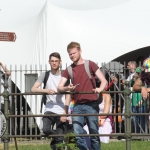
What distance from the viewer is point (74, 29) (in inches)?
735

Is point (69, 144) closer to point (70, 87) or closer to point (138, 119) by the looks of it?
point (70, 87)

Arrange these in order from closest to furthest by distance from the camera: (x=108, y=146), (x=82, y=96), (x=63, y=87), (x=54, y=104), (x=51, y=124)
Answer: (x=63, y=87)
(x=82, y=96)
(x=54, y=104)
(x=51, y=124)
(x=108, y=146)

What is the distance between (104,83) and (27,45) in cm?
906

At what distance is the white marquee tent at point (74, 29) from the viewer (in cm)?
1789

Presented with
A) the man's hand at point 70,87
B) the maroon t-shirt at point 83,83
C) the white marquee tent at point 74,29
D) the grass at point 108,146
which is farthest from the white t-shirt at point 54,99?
the white marquee tent at point 74,29

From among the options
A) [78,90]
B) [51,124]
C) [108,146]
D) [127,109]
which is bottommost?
[108,146]

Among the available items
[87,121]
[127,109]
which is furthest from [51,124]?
[127,109]

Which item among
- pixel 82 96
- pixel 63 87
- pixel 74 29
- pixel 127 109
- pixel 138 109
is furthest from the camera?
pixel 74 29

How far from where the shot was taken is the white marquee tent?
17.9 metres

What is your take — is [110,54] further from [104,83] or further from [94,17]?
[104,83]

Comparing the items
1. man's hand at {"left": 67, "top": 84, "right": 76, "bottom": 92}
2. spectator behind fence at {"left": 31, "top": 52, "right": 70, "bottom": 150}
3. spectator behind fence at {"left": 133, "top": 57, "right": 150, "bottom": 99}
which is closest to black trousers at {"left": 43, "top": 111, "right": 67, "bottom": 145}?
spectator behind fence at {"left": 31, "top": 52, "right": 70, "bottom": 150}

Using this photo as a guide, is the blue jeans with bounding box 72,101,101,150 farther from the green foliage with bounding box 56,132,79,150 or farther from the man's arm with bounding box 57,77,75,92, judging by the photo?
the green foliage with bounding box 56,132,79,150

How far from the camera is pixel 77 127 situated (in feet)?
31.8

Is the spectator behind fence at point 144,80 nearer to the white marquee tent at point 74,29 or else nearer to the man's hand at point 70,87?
the man's hand at point 70,87
